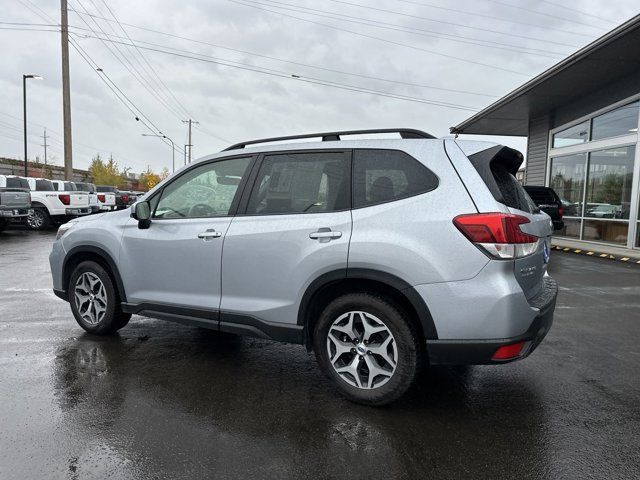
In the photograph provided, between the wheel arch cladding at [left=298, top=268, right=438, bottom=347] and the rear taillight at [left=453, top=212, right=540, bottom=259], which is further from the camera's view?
the wheel arch cladding at [left=298, top=268, right=438, bottom=347]

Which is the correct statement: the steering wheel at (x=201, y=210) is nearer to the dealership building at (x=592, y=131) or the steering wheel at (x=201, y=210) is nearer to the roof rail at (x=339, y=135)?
the roof rail at (x=339, y=135)

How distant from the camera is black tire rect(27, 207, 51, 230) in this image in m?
16.6

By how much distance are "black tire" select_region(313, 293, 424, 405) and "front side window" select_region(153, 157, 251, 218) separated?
1.27m

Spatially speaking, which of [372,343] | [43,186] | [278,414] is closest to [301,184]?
[372,343]

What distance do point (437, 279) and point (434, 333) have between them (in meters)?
0.35

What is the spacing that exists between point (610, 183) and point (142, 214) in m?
14.5

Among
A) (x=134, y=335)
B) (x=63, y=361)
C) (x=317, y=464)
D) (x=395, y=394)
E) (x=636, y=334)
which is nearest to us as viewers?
(x=317, y=464)

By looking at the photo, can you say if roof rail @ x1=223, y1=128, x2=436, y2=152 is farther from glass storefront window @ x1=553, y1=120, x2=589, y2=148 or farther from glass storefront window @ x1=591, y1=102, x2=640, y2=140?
glass storefront window @ x1=553, y1=120, x2=589, y2=148

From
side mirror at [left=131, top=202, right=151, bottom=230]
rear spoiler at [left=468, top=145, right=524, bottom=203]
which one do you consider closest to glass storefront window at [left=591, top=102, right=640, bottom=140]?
rear spoiler at [left=468, top=145, right=524, bottom=203]

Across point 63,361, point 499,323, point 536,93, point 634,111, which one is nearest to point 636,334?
point 499,323

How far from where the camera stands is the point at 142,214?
4.17 m

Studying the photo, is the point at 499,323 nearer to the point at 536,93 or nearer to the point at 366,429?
the point at 366,429

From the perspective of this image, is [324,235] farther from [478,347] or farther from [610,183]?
[610,183]

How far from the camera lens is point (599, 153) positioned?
14859mm
